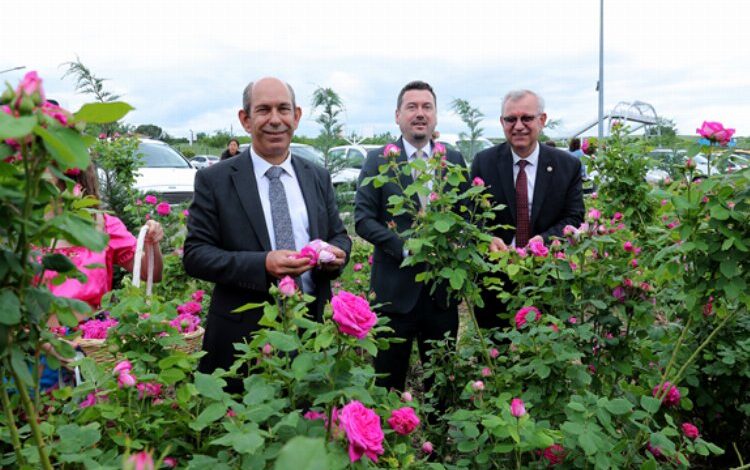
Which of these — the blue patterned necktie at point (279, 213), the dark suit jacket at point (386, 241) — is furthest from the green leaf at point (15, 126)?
the dark suit jacket at point (386, 241)

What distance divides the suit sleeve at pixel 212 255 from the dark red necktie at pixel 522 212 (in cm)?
159

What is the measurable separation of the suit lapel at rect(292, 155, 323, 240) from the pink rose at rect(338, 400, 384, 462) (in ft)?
4.84

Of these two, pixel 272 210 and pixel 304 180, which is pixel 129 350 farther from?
pixel 304 180

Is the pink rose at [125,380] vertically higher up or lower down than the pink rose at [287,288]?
lower down

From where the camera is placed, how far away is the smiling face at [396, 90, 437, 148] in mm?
3518

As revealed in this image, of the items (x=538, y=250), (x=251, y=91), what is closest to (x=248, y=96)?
(x=251, y=91)

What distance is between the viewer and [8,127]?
72 cm

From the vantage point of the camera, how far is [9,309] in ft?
2.89

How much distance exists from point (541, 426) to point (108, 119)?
54.8 inches

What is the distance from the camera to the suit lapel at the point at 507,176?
337cm

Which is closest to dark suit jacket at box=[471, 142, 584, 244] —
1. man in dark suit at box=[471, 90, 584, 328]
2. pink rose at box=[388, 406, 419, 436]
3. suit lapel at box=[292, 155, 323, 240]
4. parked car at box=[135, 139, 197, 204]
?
man in dark suit at box=[471, 90, 584, 328]

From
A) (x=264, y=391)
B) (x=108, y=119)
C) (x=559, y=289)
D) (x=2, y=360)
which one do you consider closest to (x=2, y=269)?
(x=2, y=360)

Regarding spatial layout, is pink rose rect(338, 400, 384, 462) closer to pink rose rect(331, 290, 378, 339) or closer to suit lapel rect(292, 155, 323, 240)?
pink rose rect(331, 290, 378, 339)

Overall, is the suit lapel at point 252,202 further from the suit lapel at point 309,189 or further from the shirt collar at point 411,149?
the shirt collar at point 411,149
